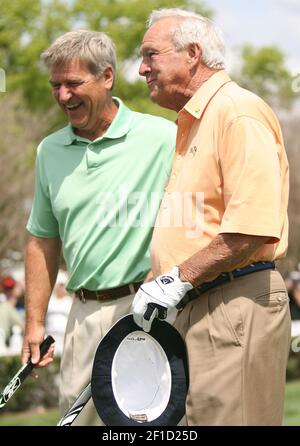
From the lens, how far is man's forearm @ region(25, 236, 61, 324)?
5820mm

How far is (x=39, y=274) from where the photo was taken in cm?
587

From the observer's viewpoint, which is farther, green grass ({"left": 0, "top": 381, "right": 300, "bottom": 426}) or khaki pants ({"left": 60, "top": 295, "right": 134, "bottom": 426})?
green grass ({"left": 0, "top": 381, "right": 300, "bottom": 426})

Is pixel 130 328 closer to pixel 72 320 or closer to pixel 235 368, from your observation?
pixel 235 368

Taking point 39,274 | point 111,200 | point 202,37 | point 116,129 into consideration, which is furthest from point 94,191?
point 202,37

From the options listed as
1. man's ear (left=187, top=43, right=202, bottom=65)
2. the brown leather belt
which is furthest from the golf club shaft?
man's ear (left=187, top=43, right=202, bottom=65)

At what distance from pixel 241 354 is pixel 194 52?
1.40 metres

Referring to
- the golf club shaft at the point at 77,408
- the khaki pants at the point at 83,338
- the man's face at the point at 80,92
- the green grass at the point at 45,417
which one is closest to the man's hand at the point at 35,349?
the khaki pants at the point at 83,338

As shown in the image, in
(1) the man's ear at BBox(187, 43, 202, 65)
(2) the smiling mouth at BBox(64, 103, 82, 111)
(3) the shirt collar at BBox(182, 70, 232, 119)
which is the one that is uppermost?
(1) the man's ear at BBox(187, 43, 202, 65)

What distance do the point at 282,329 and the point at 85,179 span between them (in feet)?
5.36

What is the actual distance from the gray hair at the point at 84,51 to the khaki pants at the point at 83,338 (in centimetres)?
129

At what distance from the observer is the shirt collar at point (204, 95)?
453cm

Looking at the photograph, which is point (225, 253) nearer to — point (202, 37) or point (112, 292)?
point (202, 37)

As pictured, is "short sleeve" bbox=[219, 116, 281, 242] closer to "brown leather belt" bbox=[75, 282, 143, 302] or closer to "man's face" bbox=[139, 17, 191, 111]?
"man's face" bbox=[139, 17, 191, 111]

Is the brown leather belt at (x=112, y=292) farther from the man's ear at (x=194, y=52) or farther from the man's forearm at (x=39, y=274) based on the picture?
the man's ear at (x=194, y=52)
